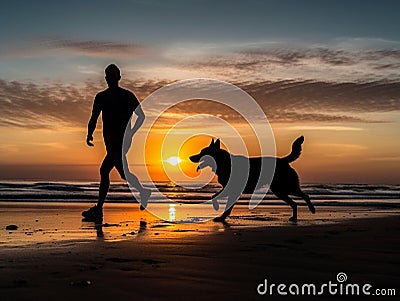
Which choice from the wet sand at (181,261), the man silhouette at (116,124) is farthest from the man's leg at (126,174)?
the wet sand at (181,261)

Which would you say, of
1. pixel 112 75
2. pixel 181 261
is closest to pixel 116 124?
pixel 112 75

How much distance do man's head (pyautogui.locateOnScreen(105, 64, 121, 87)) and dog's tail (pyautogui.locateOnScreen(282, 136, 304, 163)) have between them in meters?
3.49

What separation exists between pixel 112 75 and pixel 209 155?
2.59 metres

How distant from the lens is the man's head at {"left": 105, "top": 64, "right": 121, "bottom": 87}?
8977 mm

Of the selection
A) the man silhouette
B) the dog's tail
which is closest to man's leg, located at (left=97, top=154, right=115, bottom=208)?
the man silhouette

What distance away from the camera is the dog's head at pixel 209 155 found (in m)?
10.3

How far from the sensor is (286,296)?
10.8 feet

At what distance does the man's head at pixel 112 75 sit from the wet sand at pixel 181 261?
9.08 feet

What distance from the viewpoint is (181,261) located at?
4.44 meters

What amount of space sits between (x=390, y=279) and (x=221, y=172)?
6586 mm

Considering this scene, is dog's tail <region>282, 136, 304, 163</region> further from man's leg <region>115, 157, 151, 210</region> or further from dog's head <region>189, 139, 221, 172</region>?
man's leg <region>115, 157, 151, 210</region>

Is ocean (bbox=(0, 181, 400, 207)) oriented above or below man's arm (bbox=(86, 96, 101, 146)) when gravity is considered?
below

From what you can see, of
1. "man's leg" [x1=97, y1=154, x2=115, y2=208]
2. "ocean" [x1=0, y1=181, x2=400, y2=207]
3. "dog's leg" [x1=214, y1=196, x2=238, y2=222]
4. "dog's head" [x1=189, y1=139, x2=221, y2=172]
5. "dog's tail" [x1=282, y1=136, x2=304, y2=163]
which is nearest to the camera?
"man's leg" [x1=97, y1=154, x2=115, y2=208]

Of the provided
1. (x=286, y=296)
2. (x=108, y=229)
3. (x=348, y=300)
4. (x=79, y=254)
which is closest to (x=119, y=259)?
(x=79, y=254)
